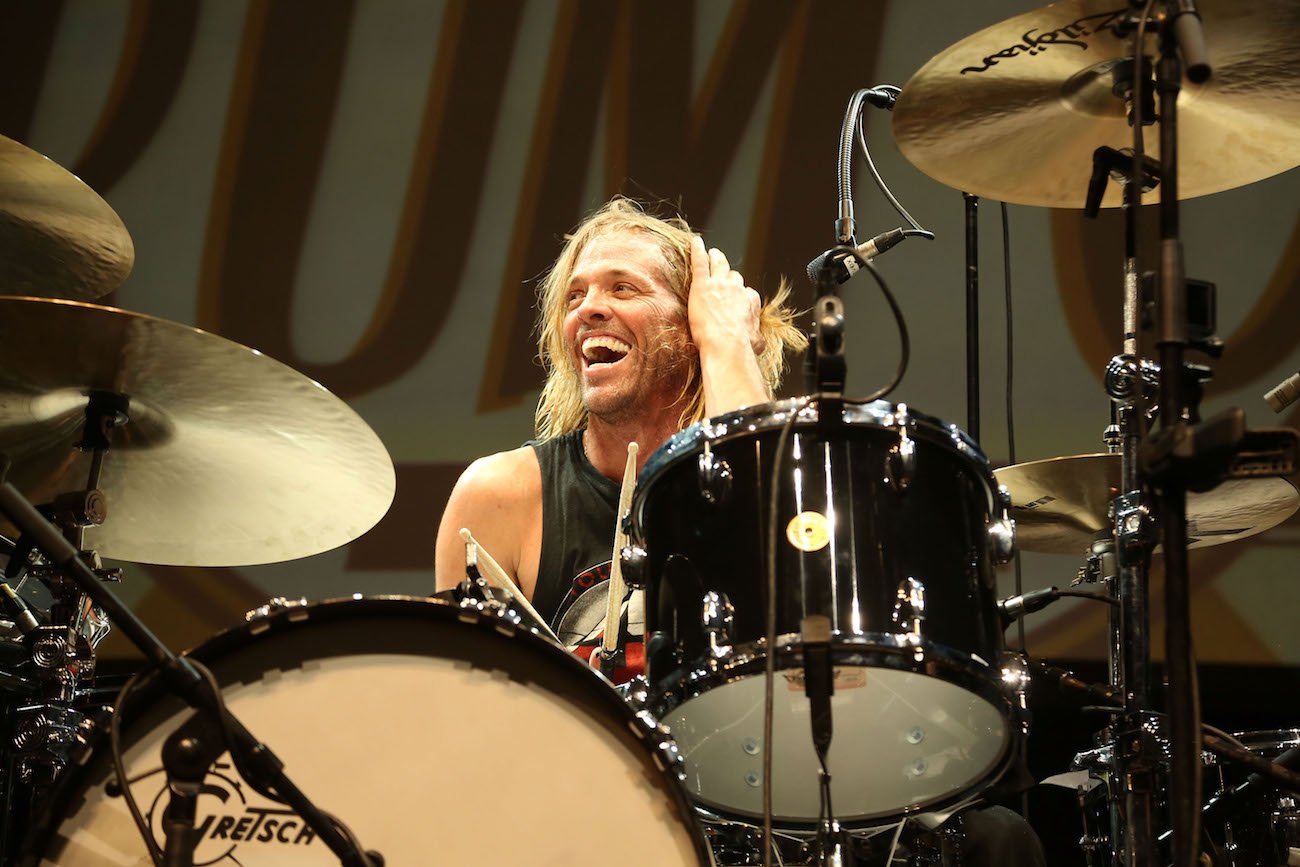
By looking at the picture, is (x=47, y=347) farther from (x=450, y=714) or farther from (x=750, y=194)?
(x=750, y=194)

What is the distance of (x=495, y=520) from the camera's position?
3141 millimetres

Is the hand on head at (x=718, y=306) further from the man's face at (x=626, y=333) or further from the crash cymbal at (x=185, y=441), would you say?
the crash cymbal at (x=185, y=441)

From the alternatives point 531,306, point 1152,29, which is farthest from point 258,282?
point 1152,29

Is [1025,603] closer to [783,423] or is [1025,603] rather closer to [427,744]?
[783,423]

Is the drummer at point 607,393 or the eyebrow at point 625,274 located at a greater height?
the eyebrow at point 625,274

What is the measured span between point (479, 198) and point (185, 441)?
6.24ft

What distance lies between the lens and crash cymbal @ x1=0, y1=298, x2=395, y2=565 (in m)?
2.10

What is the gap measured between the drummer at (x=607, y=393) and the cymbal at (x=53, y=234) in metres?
0.91

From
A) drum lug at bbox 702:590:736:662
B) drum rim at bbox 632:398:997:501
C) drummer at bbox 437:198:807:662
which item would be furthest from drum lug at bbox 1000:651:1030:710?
drummer at bbox 437:198:807:662

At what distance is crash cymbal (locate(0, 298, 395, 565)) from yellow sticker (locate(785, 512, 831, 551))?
2.40 ft

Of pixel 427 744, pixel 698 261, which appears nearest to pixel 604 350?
pixel 698 261

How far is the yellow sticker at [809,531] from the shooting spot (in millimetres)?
1913

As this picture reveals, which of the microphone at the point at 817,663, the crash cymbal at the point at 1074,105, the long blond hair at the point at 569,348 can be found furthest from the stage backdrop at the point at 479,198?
the microphone at the point at 817,663

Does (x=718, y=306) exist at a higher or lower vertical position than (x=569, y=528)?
higher
